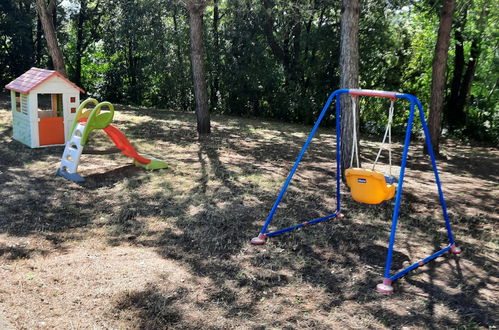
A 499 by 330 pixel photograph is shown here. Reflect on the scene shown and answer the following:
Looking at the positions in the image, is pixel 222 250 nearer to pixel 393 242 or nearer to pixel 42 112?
pixel 393 242

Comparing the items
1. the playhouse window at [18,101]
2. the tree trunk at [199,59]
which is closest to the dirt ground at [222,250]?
the playhouse window at [18,101]

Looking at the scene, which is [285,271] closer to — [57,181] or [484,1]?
[57,181]

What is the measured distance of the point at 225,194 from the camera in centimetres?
677

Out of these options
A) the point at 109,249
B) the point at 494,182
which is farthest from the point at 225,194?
the point at 494,182

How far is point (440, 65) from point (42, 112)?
7.97 m

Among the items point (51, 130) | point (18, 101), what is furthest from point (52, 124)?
point (18, 101)

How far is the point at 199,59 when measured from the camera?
11133 mm

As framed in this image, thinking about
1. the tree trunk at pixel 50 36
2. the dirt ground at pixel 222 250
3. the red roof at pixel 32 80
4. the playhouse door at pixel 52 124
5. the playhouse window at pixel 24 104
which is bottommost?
the dirt ground at pixel 222 250

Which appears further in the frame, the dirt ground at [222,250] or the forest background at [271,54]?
the forest background at [271,54]

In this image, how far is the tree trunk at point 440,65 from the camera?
9.71m

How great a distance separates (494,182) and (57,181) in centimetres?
723

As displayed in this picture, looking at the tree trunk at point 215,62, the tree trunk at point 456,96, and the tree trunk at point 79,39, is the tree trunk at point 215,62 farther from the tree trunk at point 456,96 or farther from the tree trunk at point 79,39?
the tree trunk at point 456,96

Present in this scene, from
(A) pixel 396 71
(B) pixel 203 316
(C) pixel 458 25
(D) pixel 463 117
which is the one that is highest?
(C) pixel 458 25

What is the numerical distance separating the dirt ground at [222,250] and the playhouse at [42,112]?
0.61 meters
